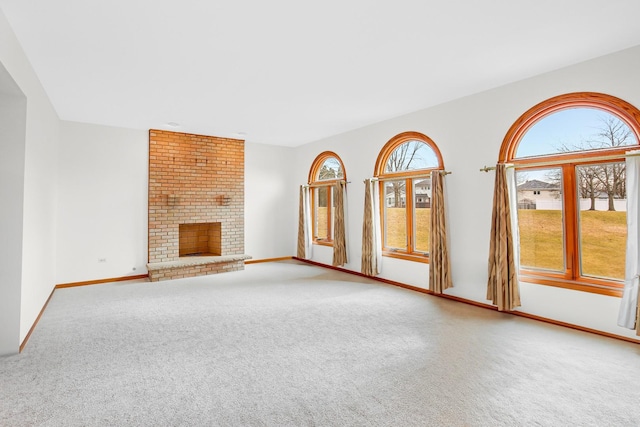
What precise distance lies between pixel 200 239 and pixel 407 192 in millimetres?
4626

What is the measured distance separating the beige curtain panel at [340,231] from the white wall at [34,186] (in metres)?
4.58

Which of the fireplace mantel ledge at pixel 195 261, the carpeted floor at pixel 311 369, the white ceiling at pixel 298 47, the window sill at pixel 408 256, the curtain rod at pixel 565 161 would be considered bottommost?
the carpeted floor at pixel 311 369

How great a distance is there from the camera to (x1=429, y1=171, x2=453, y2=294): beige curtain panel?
4.55m

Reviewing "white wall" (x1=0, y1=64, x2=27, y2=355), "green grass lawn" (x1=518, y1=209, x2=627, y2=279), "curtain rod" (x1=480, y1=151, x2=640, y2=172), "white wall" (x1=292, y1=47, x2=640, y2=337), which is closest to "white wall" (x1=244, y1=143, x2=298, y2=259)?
"white wall" (x1=292, y1=47, x2=640, y2=337)

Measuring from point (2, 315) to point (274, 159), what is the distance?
18.9 ft

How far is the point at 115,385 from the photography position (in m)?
2.37

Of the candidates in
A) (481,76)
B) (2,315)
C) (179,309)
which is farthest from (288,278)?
(481,76)

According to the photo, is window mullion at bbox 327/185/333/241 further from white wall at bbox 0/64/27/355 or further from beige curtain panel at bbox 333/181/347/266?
white wall at bbox 0/64/27/355

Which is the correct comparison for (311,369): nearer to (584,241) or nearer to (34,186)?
(584,241)

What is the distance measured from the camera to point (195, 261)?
20.3ft

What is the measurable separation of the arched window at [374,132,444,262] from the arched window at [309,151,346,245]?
1396 mm

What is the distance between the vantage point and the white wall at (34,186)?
112 inches

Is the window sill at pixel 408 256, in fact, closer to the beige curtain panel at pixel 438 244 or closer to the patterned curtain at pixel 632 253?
the beige curtain panel at pixel 438 244

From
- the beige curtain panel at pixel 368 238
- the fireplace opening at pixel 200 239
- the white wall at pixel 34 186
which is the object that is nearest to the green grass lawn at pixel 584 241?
the beige curtain panel at pixel 368 238
